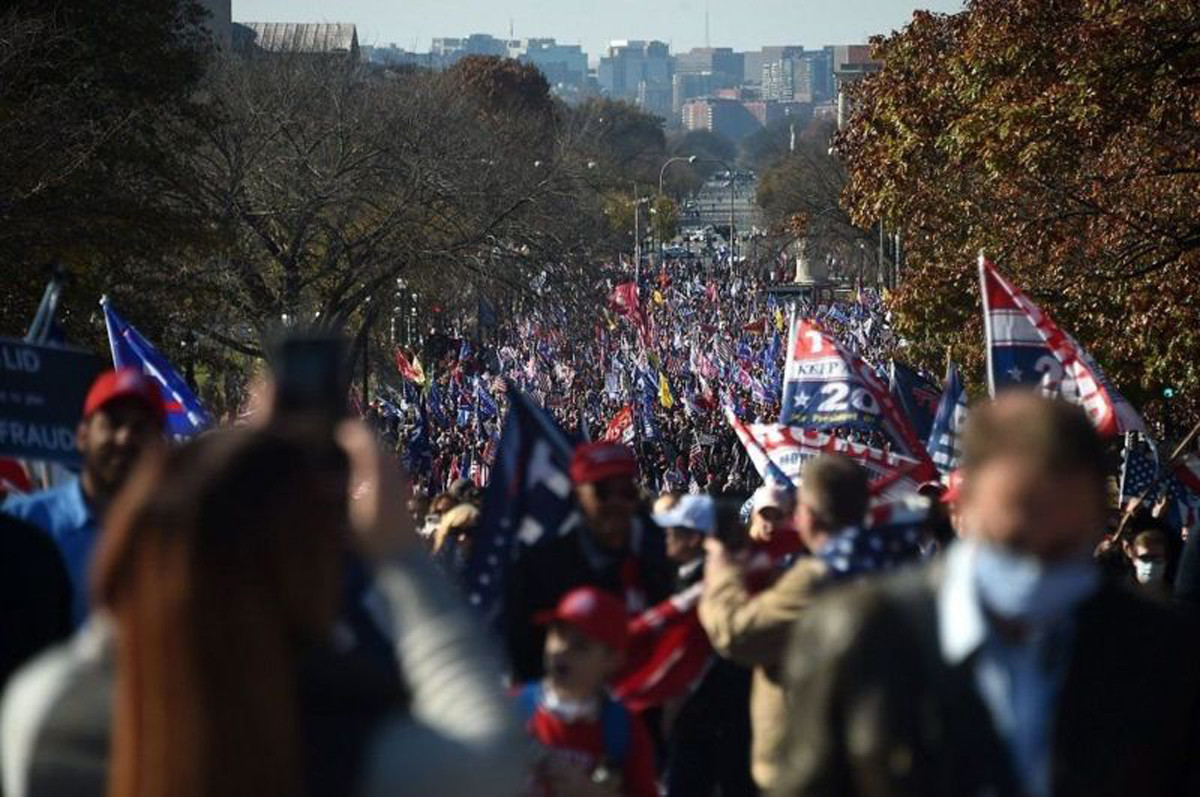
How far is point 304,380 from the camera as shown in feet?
7.75

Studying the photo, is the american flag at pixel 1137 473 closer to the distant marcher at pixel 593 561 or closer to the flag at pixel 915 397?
the flag at pixel 915 397

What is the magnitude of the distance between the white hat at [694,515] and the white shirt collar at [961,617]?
326cm

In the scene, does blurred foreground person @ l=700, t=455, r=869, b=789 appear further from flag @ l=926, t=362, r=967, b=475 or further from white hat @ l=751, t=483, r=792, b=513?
flag @ l=926, t=362, r=967, b=475

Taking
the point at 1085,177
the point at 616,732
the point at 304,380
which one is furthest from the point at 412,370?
the point at 304,380

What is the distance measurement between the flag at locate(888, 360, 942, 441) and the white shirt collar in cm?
1300

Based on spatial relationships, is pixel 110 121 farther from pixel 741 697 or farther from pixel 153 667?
pixel 153 667

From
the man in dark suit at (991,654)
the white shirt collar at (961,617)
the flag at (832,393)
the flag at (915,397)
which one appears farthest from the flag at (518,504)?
the flag at (915,397)

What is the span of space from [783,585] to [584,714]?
62 cm

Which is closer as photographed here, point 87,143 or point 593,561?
point 593,561

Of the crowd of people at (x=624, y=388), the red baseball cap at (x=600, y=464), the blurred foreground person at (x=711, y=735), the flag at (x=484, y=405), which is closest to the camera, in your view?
the red baseball cap at (x=600, y=464)

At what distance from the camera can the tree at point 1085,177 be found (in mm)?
19297

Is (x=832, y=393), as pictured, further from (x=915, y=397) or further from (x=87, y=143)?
(x=87, y=143)

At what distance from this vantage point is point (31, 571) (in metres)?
4.45

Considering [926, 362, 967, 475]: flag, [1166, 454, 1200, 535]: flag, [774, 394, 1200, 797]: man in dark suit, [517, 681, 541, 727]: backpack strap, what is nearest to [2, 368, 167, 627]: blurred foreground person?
[517, 681, 541, 727]: backpack strap
